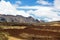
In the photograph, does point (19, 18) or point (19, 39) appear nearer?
point (19, 39)

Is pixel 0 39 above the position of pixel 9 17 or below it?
below

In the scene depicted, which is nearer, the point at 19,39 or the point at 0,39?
the point at 0,39

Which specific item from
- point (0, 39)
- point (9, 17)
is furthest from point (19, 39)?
point (9, 17)

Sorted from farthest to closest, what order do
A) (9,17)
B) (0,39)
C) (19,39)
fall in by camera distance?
(9,17), (19,39), (0,39)

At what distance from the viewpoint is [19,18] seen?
638 ft

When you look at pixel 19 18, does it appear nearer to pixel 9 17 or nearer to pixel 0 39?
pixel 9 17

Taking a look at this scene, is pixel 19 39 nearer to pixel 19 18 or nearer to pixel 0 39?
pixel 0 39

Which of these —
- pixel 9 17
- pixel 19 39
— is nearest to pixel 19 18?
pixel 9 17

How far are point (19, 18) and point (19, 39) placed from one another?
154 metres

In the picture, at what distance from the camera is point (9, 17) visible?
18538 cm

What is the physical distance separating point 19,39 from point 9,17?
14529cm

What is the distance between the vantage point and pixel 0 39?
108 ft

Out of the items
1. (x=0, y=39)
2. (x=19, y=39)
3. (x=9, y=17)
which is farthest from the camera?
(x=9, y=17)

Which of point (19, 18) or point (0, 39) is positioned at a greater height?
point (19, 18)
